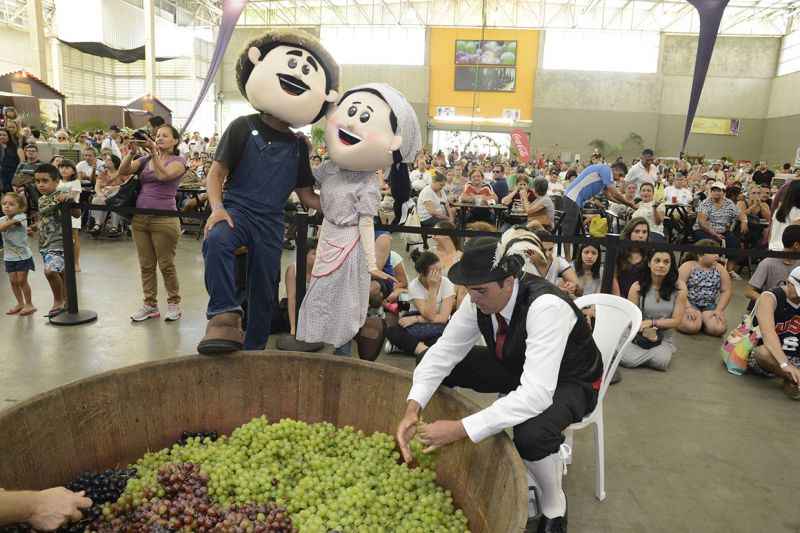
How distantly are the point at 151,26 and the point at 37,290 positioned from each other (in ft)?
48.2

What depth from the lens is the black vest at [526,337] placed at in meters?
1.83

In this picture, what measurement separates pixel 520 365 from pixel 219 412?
119cm

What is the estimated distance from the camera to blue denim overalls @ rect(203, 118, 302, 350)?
2.17 m

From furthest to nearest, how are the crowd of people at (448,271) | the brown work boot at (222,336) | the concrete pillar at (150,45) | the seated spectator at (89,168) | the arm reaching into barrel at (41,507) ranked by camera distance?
the concrete pillar at (150,45) → the seated spectator at (89,168) → the crowd of people at (448,271) → the brown work boot at (222,336) → the arm reaching into barrel at (41,507)

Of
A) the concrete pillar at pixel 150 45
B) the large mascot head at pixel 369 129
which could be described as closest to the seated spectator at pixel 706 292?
the large mascot head at pixel 369 129

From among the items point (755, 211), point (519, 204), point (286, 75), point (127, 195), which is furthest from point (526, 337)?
point (755, 211)

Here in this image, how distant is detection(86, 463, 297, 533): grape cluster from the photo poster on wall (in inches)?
833

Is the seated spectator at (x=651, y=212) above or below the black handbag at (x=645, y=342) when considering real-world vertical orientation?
above

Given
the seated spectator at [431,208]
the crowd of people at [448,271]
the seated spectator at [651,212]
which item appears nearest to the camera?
the crowd of people at [448,271]

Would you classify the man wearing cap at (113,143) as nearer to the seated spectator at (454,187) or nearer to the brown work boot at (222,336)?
the seated spectator at (454,187)

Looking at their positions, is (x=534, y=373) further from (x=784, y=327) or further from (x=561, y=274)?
(x=784, y=327)

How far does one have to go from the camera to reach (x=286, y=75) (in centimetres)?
231

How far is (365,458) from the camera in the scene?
1.97 meters

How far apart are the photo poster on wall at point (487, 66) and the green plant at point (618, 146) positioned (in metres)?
3.98
